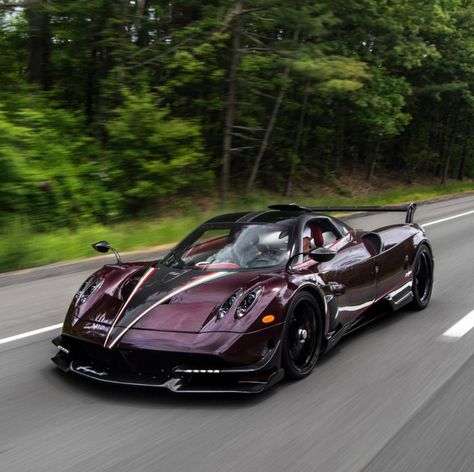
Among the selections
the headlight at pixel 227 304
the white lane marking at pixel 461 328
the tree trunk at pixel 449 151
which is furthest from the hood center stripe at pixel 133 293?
the tree trunk at pixel 449 151

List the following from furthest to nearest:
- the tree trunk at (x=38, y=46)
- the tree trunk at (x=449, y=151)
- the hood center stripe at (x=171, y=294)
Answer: the tree trunk at (x=449, y=151), the tree trunk at (x=38, y=46), the hood center stripe at (x=171, y=294)

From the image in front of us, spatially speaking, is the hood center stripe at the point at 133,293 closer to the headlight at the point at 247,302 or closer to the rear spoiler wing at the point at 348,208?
the headlight at the point at 247,302

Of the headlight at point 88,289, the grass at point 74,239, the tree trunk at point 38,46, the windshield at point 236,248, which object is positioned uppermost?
the tree trunk at point 38,46

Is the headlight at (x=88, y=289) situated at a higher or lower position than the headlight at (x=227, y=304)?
lower

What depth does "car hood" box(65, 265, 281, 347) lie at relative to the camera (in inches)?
168

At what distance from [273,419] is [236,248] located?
174 centimetres

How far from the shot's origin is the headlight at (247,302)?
430 cm

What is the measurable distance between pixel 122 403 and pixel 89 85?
56.3ft

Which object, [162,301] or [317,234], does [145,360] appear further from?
[317,234]

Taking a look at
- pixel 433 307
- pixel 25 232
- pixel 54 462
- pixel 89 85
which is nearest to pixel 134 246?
pixel 25 232

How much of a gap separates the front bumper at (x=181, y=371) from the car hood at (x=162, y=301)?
0.51 ft

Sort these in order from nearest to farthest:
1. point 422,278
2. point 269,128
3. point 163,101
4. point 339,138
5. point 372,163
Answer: point 422,278
point 163,101
point 269,128
point 339,138
point 372,163

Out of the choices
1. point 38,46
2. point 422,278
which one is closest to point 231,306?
point 422,278

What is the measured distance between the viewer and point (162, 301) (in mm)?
4504
